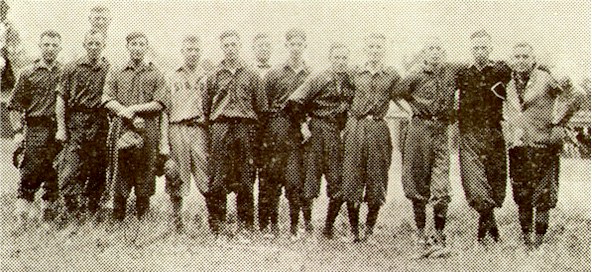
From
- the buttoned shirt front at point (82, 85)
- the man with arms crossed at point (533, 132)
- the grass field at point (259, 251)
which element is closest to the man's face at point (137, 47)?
the buttoned shirt front at point (82, 85)

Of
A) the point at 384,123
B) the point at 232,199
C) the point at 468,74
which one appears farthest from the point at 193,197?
the point at 468,74

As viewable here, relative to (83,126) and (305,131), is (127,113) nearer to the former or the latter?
(83,126)

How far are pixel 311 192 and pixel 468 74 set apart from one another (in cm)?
129

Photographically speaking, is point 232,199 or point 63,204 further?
point 232,199

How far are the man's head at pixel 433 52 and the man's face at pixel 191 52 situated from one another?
1.53 metres

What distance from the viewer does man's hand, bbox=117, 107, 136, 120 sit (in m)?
4.66

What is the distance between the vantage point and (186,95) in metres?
4.92

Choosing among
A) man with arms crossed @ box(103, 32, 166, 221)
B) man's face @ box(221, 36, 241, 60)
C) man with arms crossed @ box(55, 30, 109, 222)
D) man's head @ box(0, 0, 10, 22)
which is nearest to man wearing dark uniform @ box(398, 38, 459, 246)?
man's face @ box(221, 36, 241, 60)

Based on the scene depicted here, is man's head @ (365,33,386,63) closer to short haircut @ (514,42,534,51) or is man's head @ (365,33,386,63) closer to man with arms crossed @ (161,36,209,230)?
short haircut @ (514,42,534,51)

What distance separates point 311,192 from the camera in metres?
4.87

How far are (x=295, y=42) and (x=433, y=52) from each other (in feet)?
3.03

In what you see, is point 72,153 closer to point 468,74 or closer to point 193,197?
point 193,197

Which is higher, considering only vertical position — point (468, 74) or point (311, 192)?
point (468, 74)

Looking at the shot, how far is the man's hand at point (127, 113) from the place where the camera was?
466 centimetres
